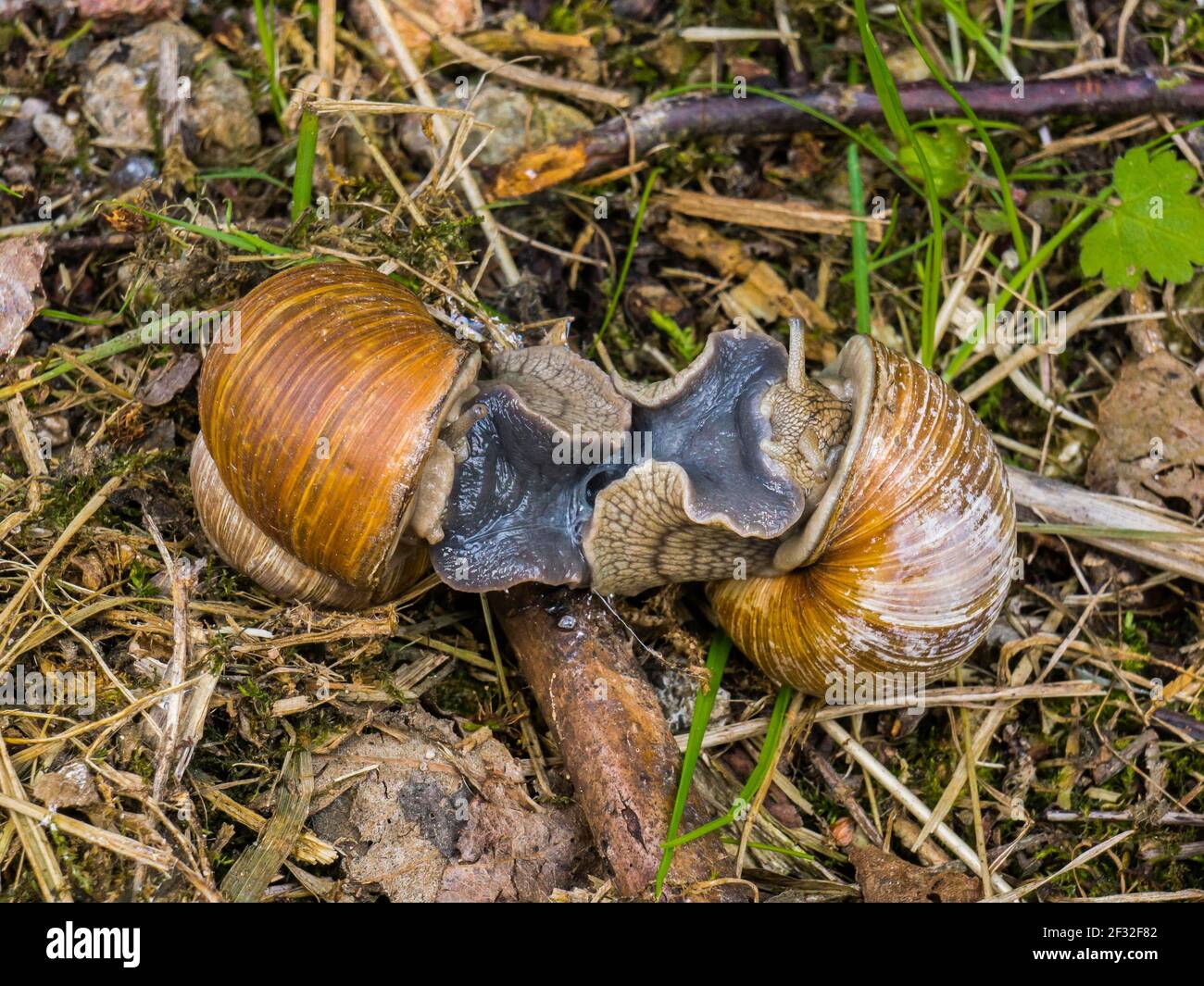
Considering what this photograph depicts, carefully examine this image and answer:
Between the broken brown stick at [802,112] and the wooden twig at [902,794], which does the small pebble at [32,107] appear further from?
the wooden twig at [902,794]

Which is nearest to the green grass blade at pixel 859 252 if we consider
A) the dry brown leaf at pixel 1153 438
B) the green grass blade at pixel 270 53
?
the dry brown leaf at pixel 1153 438

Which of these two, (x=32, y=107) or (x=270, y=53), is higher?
(x=270, y=53)

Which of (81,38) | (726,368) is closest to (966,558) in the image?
(726,368)

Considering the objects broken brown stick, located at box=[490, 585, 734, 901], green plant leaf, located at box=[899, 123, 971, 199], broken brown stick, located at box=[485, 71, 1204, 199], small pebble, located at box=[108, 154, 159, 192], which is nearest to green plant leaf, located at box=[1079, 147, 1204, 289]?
broken brown stick, located at box=[485, 71, 1204, 199]

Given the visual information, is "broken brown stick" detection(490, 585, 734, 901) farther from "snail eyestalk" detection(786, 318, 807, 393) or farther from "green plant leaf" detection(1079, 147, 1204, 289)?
"green plant leaf" detection(1079, 147, 1204, 289)

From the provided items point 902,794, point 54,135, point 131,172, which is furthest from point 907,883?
point 54,135

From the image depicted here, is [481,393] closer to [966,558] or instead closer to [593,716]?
[593,716]

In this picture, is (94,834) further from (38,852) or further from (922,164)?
(922,164)
